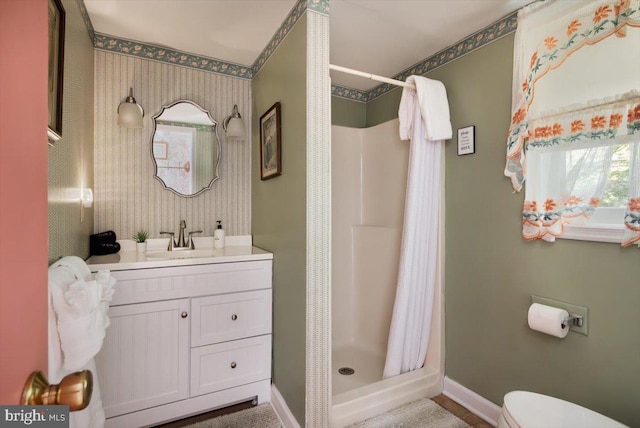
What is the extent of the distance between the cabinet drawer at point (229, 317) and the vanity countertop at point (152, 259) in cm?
22

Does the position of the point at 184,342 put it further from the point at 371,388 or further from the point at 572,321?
the point at 572,321

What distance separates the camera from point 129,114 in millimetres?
1973

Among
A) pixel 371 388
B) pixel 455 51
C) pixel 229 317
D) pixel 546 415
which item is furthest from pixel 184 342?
pixel 455 51

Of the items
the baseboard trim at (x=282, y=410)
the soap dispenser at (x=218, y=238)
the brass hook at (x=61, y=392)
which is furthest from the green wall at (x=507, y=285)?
the brass hook at (x=61, y=392)

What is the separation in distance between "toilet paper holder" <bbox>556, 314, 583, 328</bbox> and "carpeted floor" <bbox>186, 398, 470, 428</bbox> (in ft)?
2.70

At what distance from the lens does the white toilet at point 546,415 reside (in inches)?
46.2

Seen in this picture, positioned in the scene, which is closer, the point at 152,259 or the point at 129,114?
the point at 152,259

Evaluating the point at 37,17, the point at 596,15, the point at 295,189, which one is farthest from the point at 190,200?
the point at 596,15

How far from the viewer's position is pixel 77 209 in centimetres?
163

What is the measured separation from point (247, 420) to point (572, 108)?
2.41m

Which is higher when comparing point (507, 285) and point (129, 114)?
point (129, 114)

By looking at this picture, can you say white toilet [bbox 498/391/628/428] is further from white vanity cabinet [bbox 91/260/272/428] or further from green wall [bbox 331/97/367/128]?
green wall [bbox 331/97/367/128]

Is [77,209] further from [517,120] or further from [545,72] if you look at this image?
[545,72]

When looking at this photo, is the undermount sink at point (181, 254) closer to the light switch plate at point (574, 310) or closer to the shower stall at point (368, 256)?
the shower stall at point (368, 256)
